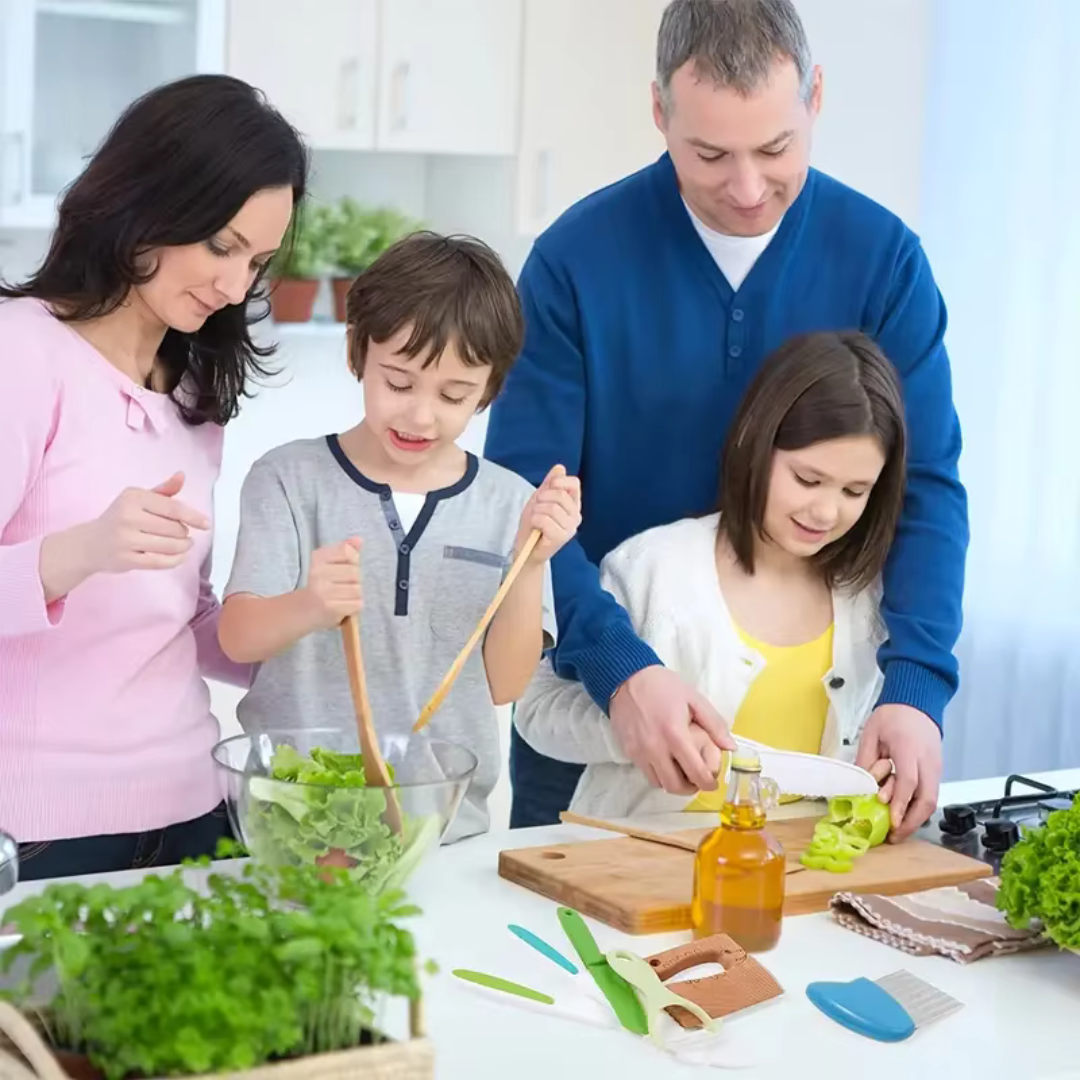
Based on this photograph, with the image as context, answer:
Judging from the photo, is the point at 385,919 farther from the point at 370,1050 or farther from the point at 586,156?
the point at 586,156

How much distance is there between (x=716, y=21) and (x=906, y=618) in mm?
697

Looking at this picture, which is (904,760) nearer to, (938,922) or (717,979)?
(938,922)

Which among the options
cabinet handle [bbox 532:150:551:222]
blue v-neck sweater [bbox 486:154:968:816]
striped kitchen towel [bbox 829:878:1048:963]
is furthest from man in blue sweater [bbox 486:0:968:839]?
cabinet handle [bbox 532:150:551:222]

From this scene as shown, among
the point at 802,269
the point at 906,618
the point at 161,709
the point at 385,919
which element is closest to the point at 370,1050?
the point at 385,919

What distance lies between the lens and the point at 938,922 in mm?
1505

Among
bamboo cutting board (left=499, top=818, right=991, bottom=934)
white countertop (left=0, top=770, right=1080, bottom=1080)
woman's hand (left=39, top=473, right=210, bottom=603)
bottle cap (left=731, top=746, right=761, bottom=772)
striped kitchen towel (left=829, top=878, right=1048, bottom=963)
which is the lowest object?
white countertop (left=0, top=770, right=1080, bottom=1080)

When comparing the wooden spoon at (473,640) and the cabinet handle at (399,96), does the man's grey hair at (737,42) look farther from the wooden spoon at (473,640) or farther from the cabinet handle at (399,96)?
the cabinet handle at (399,96)

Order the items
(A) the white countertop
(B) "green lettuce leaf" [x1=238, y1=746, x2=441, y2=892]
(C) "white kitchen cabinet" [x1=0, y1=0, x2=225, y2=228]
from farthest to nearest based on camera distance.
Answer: (C) "white kitchen cabinet" [x1=0, y1=0, x2=225, y2=228]
(B) "green lettuce leaf" [x1=238, y1=746, x2=441, y2=892]
(A) the white countertop

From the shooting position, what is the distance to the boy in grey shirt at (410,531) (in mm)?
1676

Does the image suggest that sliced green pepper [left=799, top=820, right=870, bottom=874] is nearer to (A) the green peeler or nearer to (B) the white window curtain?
(A) the green peeler

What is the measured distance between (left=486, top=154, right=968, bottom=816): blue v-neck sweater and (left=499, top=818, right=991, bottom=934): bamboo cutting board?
1.25ft

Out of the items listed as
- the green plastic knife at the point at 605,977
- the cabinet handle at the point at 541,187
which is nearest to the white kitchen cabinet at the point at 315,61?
the cabinet handle at the point at 541,187

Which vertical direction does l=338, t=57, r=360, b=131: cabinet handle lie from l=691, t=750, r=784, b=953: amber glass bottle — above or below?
above

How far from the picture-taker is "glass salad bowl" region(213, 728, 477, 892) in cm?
136
